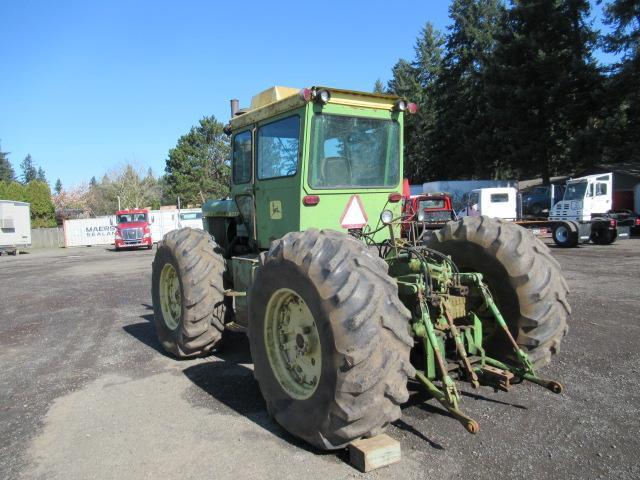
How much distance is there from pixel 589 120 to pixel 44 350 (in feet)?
106

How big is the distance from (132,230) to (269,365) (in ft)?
90.4

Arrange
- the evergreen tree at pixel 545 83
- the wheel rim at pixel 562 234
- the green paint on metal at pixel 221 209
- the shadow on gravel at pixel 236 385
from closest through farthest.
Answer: the shadow on gravel at pixel 236 385 < the green paint on metal at pixel 221 209 < the wheel rim at pixel 562 234 < the evergreen tree at pixel 545 83

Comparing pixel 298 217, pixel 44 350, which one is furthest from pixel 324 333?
pixel 44 350

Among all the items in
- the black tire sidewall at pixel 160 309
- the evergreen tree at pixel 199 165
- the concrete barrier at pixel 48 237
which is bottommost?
the concrete barrier at pixel 48 237

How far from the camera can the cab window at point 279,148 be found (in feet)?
16.0

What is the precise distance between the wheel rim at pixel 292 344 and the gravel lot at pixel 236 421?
394 millimetres

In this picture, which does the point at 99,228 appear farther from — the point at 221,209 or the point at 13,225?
the point at 221,209

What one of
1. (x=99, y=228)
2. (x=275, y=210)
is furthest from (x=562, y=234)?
(x=99, y=228)

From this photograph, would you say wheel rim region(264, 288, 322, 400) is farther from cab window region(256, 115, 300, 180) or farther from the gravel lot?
cab window region(256, 115, 300, 180)

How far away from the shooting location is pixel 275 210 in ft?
17.1

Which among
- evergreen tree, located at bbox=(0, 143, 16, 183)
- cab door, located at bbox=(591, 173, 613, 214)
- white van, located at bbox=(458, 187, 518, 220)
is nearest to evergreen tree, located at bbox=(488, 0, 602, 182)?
white van, located at bbox=(458, 187, 518, 220)

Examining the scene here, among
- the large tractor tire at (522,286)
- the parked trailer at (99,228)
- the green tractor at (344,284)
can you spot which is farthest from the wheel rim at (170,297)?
the parked trailer at (99,228)

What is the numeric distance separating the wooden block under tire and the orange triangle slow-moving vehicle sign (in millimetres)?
2187

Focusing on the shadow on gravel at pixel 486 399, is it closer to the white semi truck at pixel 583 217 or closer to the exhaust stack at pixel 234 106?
the exhaust stack at pixel 234 106
